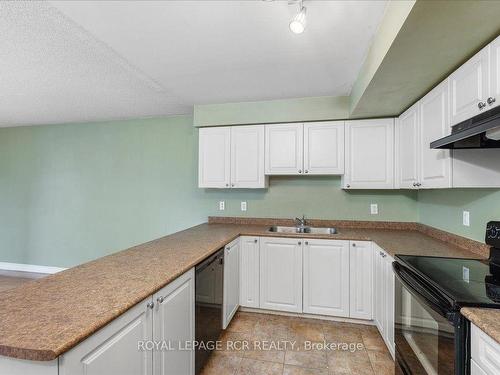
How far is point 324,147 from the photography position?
2797 mm

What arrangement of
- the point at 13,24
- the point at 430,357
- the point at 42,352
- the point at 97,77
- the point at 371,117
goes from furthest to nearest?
the point at 371,117, the point at 97,77, the point at 13,24, the point at 430,357, the point at 42,352

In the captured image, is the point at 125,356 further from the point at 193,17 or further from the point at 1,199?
the point at 1,199

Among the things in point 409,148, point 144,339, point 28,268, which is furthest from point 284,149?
point 28,268

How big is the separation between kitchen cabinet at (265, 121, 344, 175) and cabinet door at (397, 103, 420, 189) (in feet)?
1.78

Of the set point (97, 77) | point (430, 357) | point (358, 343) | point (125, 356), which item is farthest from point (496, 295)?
point (97, 77)

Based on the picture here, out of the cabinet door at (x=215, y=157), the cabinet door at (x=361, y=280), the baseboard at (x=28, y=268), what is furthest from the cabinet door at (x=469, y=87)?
the baseboard at (x=28, y=268)

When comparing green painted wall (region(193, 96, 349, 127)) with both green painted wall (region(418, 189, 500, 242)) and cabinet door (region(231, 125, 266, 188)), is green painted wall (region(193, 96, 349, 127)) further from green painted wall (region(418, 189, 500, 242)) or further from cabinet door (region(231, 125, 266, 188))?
green painted wall (region(418, 189, 500, 242))

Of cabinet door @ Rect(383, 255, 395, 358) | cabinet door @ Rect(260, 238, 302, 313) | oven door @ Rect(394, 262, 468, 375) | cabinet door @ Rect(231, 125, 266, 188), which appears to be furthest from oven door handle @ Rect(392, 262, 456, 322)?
cabinet door @ Rect(231, 125, 266, 188)

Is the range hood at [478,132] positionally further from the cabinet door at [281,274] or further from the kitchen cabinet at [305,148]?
the cabinet door at [281,274]

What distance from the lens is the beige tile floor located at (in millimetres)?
1917

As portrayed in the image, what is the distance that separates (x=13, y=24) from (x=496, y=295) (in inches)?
117

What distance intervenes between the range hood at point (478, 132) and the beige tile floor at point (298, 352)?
1.65m

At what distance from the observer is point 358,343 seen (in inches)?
87.7

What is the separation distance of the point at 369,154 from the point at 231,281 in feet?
6.21
